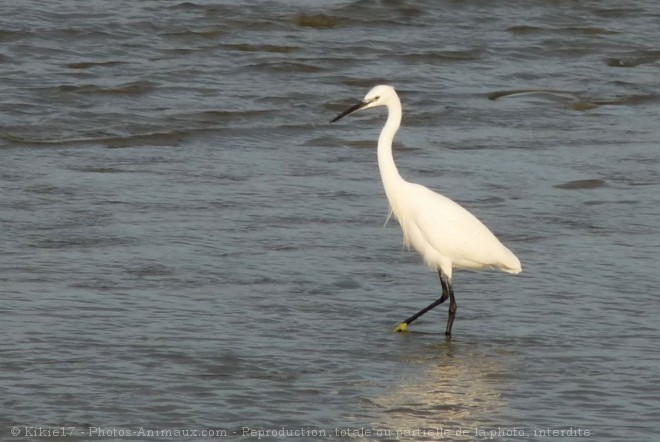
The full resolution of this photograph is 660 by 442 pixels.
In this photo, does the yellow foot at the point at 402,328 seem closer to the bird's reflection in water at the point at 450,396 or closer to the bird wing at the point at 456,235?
the bird's reflection in water at the point at 450,396

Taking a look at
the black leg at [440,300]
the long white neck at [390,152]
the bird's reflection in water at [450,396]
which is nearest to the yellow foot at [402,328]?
the black leg at [440,300]

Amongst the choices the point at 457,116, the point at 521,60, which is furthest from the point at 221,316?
the point at 521,60

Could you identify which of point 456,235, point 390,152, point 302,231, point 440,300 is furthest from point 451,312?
point 302,231

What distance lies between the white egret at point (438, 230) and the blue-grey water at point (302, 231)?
0.71 feet

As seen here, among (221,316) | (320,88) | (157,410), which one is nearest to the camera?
(157,410)

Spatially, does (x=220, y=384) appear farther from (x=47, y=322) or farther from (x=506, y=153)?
(x=506, y=153)

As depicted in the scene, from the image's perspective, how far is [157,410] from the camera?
4.98m

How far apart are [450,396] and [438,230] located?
57.2 inches

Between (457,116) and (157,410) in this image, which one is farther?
(457,116)

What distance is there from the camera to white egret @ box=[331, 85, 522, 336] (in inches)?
259

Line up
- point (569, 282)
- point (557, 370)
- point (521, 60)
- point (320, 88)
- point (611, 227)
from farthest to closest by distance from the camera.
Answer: point (521, 60) → point (320, 88) → point (611, 227) → point (569, 282) → point (557, 370)

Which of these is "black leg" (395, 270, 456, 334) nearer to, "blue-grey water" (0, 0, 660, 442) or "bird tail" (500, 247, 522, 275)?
"blue-grey water" (0, 0, 660, 442)

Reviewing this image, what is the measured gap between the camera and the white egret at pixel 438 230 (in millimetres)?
6582

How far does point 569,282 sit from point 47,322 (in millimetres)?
2654
